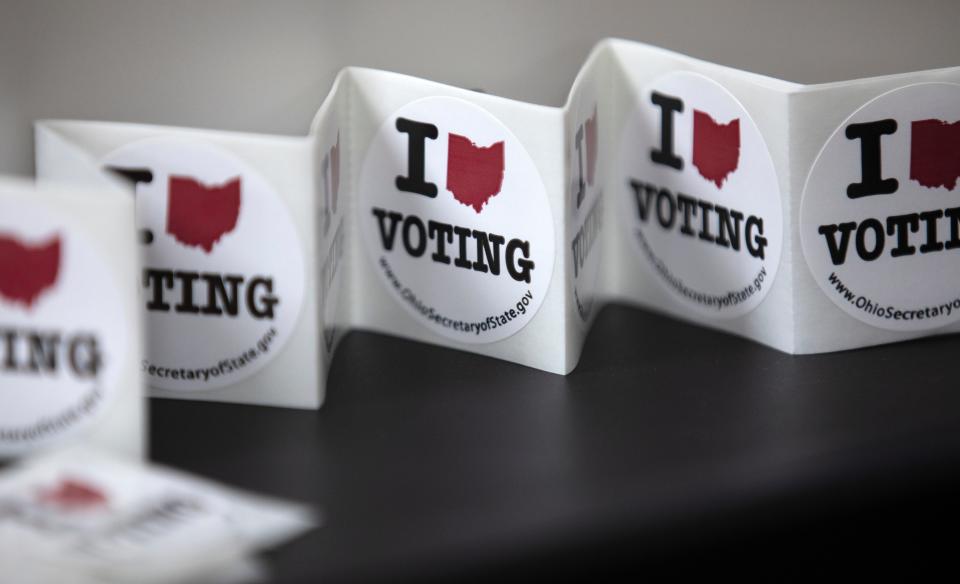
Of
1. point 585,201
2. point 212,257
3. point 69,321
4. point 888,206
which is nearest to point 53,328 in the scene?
point 69,321

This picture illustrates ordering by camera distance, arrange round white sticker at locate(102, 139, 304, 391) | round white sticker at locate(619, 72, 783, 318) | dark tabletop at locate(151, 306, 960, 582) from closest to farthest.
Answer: dark tabletop at locate(151, 306, 960, 582) < round white sticker at locate(102, 139, 304, 391) < round white sticker at locate(619, 72, 783, 318)

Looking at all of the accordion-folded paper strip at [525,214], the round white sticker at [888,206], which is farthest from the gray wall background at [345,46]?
the round white sticker at [888,206]

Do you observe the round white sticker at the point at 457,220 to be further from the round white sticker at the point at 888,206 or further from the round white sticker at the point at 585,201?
the round white sticker at the point at 888,206

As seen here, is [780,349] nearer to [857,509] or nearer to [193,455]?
[857,509]

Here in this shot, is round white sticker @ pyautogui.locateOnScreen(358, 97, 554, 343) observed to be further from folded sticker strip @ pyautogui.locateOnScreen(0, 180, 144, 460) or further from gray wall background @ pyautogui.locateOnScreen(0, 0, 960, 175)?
folded sticker strip @ pyautogui.locateOnScreen(0, 180, 144, 460)

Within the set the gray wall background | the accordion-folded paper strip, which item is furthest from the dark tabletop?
the gray wall background

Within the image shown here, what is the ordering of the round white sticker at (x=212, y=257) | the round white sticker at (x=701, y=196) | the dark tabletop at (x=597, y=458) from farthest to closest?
the round white sticker at (x=701, y=196), the round white sticker at (x=212, y=257), the dark tabletop at (x=597, y=458)

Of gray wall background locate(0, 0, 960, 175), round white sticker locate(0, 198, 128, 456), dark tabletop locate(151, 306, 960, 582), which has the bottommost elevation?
dark tabletop locate(151, 306, 960, 582)
